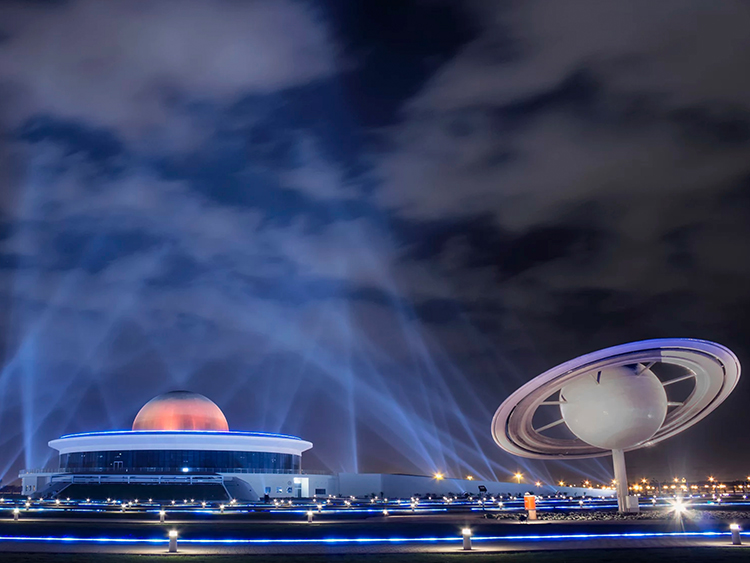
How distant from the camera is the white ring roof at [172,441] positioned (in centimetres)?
7725

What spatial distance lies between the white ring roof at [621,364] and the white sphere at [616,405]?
0.58 m

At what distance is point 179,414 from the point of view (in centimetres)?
8069

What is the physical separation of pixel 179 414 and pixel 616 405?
2327 inches

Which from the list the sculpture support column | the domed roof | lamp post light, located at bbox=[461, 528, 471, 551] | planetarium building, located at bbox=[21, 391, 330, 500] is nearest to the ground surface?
lamp post light, located at bbox=[461, 528, 471, 551]

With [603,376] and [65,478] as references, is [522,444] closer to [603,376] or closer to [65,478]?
[603,376]

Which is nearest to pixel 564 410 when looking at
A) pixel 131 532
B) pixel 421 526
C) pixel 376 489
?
pixel 421 526

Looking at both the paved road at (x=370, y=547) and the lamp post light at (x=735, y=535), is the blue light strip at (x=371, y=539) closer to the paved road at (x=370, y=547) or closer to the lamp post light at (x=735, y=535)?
the paved road at (x=370, y=547)

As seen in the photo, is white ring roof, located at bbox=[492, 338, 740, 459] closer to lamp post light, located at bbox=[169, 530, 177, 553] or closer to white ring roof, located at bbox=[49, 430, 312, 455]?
lamp post light, located at bbox=[169, 530, 177, 553]

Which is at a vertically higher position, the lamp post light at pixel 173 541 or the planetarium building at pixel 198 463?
the planetarium building at pixel 198 463

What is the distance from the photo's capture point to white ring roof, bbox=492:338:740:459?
32531mm

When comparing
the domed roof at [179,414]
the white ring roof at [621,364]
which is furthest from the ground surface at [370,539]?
the domed roof at [179,414]

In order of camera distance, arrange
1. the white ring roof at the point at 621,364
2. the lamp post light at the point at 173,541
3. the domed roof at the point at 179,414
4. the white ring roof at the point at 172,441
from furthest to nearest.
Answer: the domed roof at the point at 179,414, the white ring roof at the point at 172,441, the white ring roof at the point at 621,364, the lamp post light at the point at 173,541

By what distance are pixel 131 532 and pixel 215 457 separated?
171 ft

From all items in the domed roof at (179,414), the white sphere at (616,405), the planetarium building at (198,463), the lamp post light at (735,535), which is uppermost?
the domed roof at (179,414)
